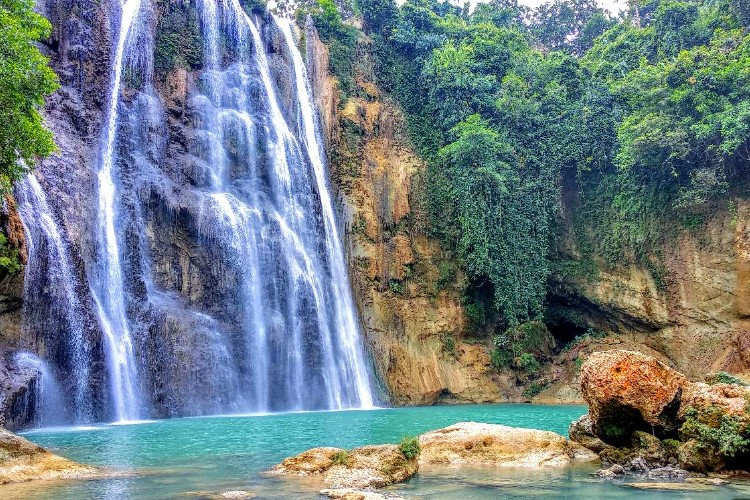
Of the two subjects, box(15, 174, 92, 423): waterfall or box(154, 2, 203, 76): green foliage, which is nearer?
box(15, 174, 92, 423): waterfall

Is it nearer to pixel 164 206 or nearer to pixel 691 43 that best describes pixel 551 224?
pixel 691 43

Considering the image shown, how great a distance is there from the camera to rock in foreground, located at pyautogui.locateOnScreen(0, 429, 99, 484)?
908cm

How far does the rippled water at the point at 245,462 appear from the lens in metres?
7.89

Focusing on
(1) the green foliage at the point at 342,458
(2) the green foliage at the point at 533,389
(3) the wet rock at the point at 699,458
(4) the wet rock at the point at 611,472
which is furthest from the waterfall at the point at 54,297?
(2) the green foliage at the point at 533,389

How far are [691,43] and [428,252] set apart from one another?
1822 cm

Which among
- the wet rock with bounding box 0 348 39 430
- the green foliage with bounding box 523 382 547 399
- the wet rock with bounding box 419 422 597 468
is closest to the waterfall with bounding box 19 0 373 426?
the wet rock with bounding box 0 348 39 430

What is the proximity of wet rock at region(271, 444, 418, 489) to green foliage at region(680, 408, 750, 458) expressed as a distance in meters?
4.18

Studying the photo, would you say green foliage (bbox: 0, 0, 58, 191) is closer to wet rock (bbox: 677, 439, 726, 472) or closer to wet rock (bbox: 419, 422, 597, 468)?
wet rock (bbox: 419, 422, 597, 468)

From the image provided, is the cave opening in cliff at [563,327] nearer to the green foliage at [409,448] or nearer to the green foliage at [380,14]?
the green foliage at [380,14]

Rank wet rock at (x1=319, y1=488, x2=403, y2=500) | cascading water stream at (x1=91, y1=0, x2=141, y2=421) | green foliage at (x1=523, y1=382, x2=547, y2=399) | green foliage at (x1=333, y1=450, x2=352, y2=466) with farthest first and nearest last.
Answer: green foliage at (x1=523, y1=382, x2=547, y2=399)
cascading water stream at (x1=91, y1=0, x2=141, y2=421)
green foliage at (x1=333, y1=450, x2=352, y2=466)
wet rock at (x1=319, y1=488, x2=403, y2=500)

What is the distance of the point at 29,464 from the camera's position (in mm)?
9422

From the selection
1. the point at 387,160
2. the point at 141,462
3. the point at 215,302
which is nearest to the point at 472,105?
the point at 387,160

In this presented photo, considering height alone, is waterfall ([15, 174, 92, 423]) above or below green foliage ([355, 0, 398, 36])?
below

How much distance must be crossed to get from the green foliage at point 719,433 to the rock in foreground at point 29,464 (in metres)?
9.11
